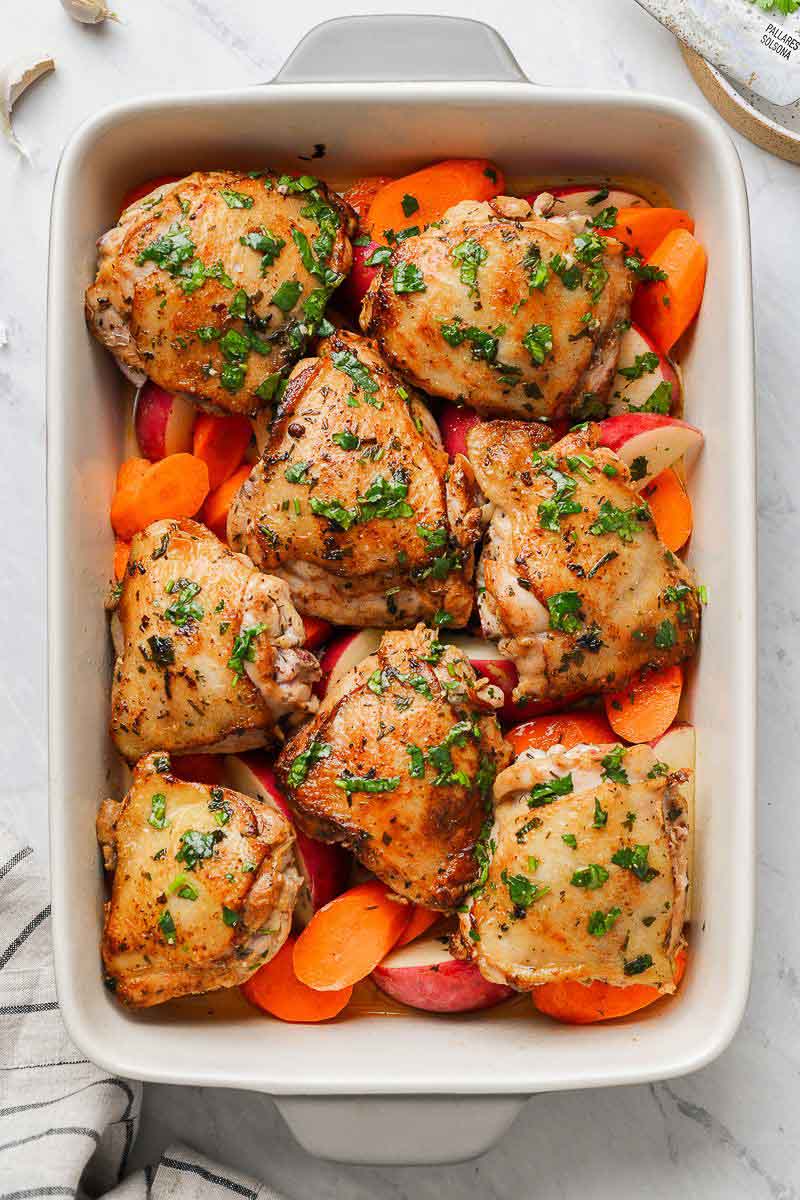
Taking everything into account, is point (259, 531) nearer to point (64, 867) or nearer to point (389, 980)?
point (64, 867)

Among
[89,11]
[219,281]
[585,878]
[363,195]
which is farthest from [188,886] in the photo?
[89,11]

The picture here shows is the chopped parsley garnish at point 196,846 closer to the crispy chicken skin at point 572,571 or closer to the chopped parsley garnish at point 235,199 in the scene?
the crispy chicken skin at point 572,571

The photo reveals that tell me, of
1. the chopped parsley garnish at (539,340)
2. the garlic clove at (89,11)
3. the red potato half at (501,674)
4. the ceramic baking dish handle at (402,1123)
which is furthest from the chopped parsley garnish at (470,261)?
the ceramic baking dish handle at (402,1123)

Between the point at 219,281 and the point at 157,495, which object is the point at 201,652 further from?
the point at 219,281

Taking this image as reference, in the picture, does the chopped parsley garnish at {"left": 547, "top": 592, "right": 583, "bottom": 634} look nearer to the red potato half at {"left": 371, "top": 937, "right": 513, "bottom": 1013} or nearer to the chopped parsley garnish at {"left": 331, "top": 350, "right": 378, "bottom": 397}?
the chopped parsley garnish at {"left": 331, "top": 350, "right": 378, "bottom": 397}

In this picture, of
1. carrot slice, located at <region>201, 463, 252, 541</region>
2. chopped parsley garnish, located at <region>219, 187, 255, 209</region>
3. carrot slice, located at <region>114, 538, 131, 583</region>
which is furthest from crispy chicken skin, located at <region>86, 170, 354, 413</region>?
carrot slice, located at <region>114, 538, 131, 583</region>
